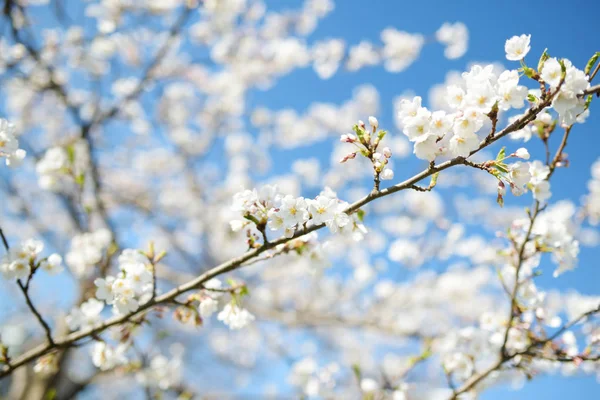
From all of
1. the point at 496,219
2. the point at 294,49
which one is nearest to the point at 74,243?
the point at 294,49

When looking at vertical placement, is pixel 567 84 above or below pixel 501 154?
above

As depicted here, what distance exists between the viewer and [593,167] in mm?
2873

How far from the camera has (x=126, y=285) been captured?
67.6 inches

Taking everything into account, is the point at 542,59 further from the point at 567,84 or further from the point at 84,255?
the point at 84,255

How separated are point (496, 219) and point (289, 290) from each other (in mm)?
5261

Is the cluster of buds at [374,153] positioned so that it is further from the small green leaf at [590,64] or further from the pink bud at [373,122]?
the small green leaf at [590,64]

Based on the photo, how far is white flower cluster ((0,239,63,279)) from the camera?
1737 mm

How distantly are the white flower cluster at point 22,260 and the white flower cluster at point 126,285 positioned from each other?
1.10 ft

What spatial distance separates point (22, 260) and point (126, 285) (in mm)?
518

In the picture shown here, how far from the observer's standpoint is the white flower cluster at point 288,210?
1469mm

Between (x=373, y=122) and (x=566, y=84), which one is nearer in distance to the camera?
(x=566, y=84)

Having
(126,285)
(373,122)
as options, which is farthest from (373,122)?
(126,285)

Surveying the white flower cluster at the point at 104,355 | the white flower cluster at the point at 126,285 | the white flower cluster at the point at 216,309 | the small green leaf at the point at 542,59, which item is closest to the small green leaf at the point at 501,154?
the small green leaf at the point at 542,59

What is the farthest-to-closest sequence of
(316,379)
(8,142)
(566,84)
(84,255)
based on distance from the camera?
(316,379), (84,255), (8,142), (566,84)
